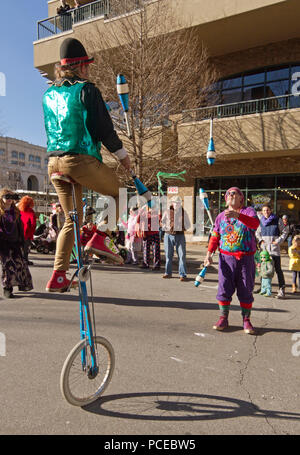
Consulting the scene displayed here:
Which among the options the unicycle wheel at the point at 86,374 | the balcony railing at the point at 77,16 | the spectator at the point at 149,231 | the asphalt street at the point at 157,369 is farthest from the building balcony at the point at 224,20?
the unicycle wheel at the point at 86,374

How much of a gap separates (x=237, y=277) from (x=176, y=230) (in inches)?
140

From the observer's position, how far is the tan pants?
2594 millimetres

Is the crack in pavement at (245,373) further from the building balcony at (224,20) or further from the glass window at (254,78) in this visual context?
the glass window at (254,78)

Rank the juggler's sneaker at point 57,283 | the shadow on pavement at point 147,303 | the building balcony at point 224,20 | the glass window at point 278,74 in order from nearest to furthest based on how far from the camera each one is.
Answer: the juggler's sneaker at point 57,283 → the shadow on pavement at point 147,303 → the building balcony at point 224,20 → the glass window at point 278,74

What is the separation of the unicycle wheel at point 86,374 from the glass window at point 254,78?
53.0 ft

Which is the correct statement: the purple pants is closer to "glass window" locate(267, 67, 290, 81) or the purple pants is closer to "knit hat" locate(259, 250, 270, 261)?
"knit hat" locate(259, 250, 270, 261)

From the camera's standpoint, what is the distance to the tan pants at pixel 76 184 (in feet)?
8.51

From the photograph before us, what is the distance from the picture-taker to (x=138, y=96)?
9477mm

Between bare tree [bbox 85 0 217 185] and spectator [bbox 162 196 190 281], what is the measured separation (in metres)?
2.30

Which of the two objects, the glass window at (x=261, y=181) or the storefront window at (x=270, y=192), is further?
the glass window at (x=261, y=181)

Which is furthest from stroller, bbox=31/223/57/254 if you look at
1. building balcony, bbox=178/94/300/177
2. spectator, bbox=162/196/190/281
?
building balcony, bbox=178/94/300/177

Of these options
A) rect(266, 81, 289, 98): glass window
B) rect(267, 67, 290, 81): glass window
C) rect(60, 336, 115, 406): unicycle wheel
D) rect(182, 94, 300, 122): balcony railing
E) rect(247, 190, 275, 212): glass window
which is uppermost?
rect(267, 67, 290, 81): glass window

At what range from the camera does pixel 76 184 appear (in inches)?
110

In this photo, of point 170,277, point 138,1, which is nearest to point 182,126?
point 138,1
